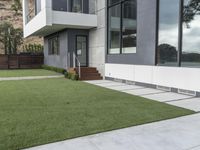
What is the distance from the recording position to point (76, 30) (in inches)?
552

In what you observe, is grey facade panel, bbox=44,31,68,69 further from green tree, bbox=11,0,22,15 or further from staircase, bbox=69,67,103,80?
green tree, bbox=11,0,22,15

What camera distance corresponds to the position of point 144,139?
135 inches

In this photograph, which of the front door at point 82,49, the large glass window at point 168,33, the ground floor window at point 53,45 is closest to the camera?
the large glass window at point 168,33

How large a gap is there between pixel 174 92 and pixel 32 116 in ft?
17.2

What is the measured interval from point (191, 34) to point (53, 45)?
1292 cm

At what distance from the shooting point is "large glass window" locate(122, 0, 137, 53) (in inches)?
393

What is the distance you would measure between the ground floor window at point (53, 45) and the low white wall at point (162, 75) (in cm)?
710

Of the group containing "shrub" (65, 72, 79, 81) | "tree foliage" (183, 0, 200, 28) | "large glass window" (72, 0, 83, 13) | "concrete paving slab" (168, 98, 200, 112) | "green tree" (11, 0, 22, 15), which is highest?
"green tree" (11, 0, 22, 15)

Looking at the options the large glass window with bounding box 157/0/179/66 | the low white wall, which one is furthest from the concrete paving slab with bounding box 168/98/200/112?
the large glass window with bounding box 157/0/179/66

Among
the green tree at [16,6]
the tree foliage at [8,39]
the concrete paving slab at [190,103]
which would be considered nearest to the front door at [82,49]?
the concrete paving slab at [190,103]

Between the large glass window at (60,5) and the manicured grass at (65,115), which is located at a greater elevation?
the large glass window at (60,5)

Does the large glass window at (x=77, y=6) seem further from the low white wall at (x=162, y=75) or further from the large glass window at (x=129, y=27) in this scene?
the low white wall at (x=162, y=75)

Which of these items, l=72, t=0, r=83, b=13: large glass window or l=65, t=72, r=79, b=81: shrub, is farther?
l=72, t=0, r=83, b=13: large glass window

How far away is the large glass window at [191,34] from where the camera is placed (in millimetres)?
7090
